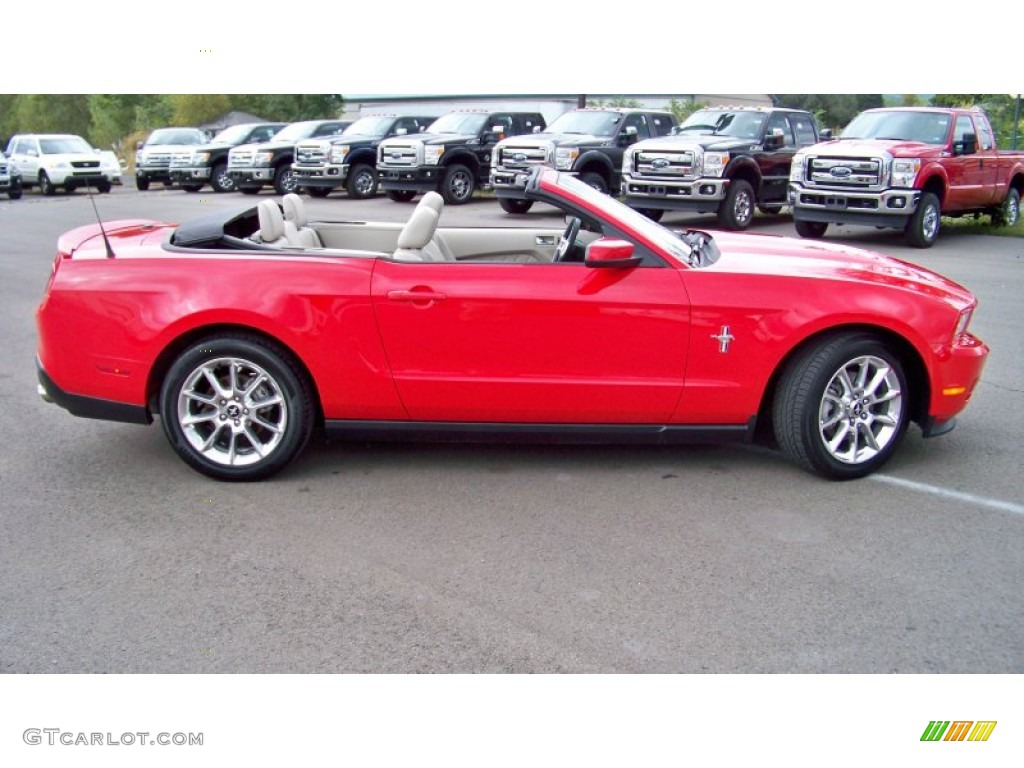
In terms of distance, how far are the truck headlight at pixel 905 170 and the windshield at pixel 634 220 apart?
32.4ft

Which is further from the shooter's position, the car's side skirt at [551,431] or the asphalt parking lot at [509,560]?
the car's side skirt at [551,431]

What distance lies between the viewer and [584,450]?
514cm

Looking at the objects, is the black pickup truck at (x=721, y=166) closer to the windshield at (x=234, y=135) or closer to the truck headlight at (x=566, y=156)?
the truck headlight at (x=566, y=156)

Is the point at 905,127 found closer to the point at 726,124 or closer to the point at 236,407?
the point at 726,124

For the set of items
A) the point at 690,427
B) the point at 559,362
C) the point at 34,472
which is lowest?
the point at 34,472

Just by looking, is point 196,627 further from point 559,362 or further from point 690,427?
point 690,427

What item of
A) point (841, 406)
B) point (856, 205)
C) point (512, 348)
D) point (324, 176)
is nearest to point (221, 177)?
point (324, 176)

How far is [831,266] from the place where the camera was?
483 centimetres

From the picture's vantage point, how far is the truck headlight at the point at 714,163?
50.3 feet

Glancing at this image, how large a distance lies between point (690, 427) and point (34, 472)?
10.9 feet

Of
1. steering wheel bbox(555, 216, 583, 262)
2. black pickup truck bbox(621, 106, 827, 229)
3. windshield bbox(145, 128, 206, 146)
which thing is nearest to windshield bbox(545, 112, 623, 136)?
→ black pickup truck bbox(621, 106, 827, 229)

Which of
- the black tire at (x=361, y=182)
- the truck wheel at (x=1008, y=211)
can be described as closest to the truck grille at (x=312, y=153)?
the black tire at (x=361, y=182)

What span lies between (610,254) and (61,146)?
86.9ft

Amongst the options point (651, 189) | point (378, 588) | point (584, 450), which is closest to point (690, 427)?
point (584, 450)
